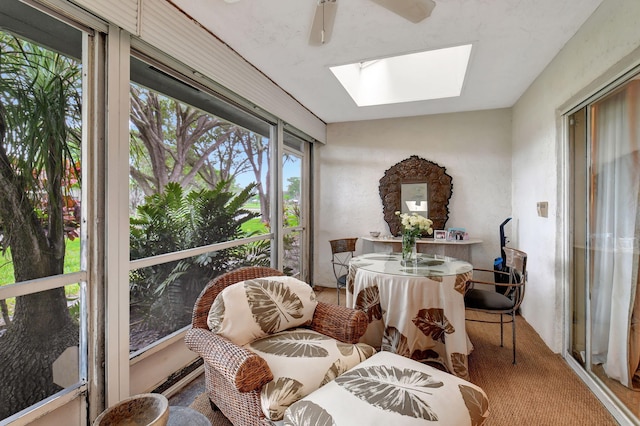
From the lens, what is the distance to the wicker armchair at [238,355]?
4.03 ft

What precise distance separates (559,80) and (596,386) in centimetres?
238

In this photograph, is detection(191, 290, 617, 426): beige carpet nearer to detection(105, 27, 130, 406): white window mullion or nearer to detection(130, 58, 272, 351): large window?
detection(105, 27, 130, 406): white window mullion

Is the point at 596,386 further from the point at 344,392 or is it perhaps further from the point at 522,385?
the point at 344,392

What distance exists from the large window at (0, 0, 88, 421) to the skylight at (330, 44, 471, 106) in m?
2.38

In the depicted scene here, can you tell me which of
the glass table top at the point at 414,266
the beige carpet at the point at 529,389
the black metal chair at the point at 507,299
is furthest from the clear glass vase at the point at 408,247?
the beige carpet at the point at 529,389

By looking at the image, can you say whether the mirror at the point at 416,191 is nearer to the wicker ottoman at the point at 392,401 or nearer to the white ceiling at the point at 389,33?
the white ceiling at the point at 389,33

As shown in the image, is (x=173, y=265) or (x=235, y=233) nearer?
(x=173, y=265)

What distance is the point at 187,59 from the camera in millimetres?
1993

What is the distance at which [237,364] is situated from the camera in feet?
4.01

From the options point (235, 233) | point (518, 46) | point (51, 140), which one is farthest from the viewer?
point (235, 233)

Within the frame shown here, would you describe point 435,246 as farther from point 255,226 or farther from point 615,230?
point 255,226

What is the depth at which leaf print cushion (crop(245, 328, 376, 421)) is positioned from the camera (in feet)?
4.09

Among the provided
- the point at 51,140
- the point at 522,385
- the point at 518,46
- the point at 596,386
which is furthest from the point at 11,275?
the point at 518,46

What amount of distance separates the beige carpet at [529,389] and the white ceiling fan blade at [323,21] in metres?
2.46
